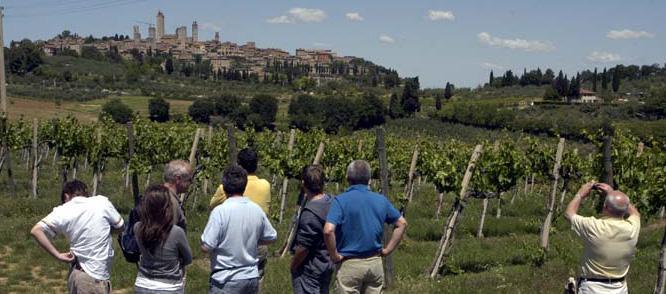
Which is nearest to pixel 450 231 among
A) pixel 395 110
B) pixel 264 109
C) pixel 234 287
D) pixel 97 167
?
pixel 234 287

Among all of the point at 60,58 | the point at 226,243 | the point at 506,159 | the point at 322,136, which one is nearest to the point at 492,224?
the point at 506,159

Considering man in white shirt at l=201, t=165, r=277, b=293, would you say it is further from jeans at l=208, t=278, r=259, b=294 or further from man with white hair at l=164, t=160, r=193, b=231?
man with white hair at l=164, t=160, r=193, b=231

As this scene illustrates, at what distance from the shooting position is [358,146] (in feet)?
66.2

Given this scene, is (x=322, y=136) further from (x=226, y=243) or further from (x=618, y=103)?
(x=618, y=103)

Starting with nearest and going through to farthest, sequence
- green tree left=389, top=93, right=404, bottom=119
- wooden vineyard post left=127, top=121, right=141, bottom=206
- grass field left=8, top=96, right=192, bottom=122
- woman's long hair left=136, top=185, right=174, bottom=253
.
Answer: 1. woman's long hair left=136, top=185, right=174, bottom=253
2. wooden vineyard post left=127, top=121, right=141, bottom=206
3. grass field left=8, top=96, right=192, bottom=122
4. green tree left=389, top=93, right=404, bottom=119

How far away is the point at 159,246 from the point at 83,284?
92 centimetres

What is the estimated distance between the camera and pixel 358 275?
533 cm

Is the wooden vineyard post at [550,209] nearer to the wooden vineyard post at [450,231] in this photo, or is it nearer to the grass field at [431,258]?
the grass field at [431,258]

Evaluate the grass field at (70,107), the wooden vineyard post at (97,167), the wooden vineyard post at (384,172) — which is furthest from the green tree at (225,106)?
the wooden vineyard post at (384,172)

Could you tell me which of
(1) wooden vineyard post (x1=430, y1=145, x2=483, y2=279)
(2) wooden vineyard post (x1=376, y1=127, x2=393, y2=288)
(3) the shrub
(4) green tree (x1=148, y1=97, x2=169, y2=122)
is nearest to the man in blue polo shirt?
(2) wooden vineyard post (x1=376, y1=127, x2=393, y2=288)

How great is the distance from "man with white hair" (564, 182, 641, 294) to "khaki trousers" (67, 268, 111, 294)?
12.9 feet

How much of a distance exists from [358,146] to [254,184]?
46.8ft

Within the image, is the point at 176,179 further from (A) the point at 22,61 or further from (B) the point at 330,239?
(A) the point at 22,61

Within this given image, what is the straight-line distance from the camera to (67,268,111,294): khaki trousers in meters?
5.10
